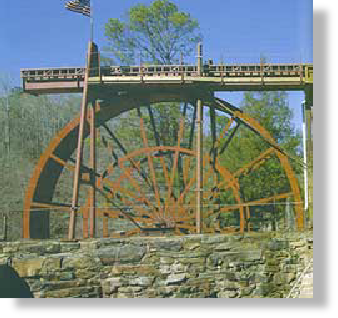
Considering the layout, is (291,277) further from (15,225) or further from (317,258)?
(15,225)

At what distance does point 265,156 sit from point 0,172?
3.14 metres

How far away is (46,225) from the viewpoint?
360 inches

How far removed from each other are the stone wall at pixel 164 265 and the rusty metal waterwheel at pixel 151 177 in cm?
20

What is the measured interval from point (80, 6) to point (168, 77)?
1.38m

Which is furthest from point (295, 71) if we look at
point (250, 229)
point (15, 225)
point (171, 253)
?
point (15, 225)

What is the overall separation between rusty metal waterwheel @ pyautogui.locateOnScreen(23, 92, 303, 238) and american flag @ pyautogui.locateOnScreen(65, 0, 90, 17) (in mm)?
1175

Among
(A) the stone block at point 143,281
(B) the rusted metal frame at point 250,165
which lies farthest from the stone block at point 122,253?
(B) the rusted metal frame at point 250,165

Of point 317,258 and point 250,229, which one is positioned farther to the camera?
point 250,229

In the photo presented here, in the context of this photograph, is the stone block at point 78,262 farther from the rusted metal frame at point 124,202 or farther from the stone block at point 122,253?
the rusted metal frame at point 124,202

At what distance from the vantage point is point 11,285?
8.51 meters

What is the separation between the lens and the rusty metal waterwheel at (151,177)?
898cm

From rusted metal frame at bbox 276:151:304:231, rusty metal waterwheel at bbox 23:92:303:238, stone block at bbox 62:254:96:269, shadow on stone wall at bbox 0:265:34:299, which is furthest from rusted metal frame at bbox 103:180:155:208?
rusted metal frame at bbox 276:151:304:231

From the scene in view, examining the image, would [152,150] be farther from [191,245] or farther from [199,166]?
[191,245]

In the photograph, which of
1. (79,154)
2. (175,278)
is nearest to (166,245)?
(175,278)
